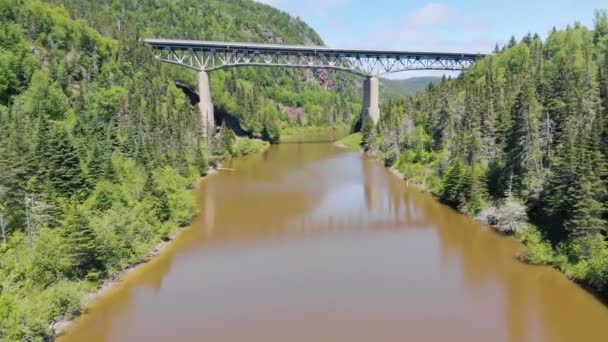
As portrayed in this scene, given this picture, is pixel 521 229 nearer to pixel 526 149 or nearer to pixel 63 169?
pixel 526 149

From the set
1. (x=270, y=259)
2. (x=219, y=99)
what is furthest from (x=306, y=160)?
(x=270, y=259)

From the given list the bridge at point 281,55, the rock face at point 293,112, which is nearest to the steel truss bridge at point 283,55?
the bridge at point 281,55

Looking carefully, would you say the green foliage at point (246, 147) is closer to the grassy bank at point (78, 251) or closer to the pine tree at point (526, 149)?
the grassy bank at point (78, 251)

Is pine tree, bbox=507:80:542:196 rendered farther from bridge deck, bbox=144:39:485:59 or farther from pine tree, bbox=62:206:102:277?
bridge deck, bbox=144:39:485:59

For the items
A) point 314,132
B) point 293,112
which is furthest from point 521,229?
point 293,112

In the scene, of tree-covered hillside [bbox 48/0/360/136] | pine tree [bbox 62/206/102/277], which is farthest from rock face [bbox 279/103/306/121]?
pine tree [bbox 62/206/102/277]

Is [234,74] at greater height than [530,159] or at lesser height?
greater
